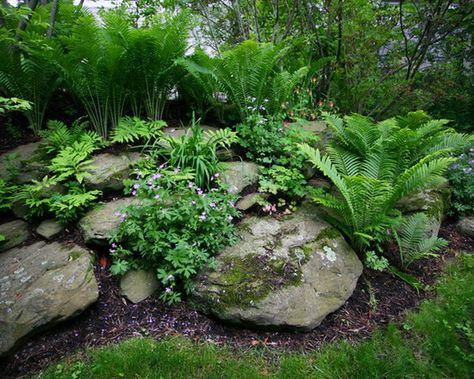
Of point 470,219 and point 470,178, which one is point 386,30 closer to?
point 470,178

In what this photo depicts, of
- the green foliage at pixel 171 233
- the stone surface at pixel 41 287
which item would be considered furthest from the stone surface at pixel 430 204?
the stone surface at pixel 41 287

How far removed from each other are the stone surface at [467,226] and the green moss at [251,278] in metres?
2.39

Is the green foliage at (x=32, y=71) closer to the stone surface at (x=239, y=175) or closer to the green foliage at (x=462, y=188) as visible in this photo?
the stone surface at (x=239, y=175)

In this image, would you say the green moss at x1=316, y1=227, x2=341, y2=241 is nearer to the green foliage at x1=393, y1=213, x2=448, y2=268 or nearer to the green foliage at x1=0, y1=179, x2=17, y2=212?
the green foliage at x1=393, y1=213, x2=448, y2=268

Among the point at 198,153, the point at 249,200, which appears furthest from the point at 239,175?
the point at 198,153

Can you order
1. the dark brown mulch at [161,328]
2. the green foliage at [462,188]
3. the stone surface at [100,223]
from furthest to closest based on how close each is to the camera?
1. the green foliage at [462,188]
2. the stone surface at [100,223]
3. the dark brown mulch at [161,328]

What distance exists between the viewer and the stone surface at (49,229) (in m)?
2.99

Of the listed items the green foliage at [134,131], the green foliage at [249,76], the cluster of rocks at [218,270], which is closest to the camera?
the cluster of rocks at [218,270]

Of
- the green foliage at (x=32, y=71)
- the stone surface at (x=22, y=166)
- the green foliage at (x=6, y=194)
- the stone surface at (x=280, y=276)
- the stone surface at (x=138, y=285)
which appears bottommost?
the stone surface at (x=138, y=285)

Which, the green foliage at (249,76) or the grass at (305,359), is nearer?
the grass at (305,359)

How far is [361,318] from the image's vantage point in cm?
272

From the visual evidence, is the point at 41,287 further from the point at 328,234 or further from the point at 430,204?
the point at 430,204

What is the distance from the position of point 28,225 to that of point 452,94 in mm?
5879

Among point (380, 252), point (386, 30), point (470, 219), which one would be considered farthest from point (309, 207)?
point (386, 30)
